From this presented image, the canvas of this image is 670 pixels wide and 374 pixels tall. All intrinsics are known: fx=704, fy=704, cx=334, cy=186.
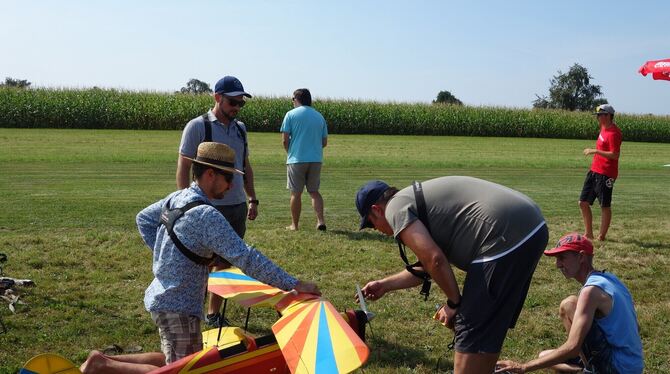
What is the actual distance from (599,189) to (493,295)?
709 centimetres

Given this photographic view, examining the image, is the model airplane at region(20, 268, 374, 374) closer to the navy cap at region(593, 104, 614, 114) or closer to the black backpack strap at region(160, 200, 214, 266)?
the black backpack strap at region(160, 200, 214, 266)

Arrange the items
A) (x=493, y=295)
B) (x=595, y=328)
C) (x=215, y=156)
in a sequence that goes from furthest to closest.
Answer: (x=595, y=328) < (x=215, y=156) < (x=493, y=295)

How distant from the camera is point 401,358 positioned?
5.50m

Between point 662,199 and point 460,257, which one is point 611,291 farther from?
point 662,199

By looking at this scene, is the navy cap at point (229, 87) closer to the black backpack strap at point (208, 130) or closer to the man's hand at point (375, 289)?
the black backpack strap at point (208, 130)

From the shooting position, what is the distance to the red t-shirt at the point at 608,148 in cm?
992

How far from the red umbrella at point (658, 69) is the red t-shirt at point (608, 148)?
2.79 m

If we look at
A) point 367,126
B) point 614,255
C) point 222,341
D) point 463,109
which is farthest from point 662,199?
point 463,109

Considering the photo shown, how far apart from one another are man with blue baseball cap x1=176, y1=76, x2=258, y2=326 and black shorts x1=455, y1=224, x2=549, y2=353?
2.73 m

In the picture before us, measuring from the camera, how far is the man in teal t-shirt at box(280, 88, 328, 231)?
10.3 metres

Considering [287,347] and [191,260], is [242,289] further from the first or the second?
[287,347]

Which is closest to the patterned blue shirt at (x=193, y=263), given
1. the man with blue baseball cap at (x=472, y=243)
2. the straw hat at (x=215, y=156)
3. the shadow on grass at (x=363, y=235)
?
the straw hat at (x=215, y=156)

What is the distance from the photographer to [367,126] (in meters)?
43.8

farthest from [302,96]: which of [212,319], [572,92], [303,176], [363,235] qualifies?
[572,92]
